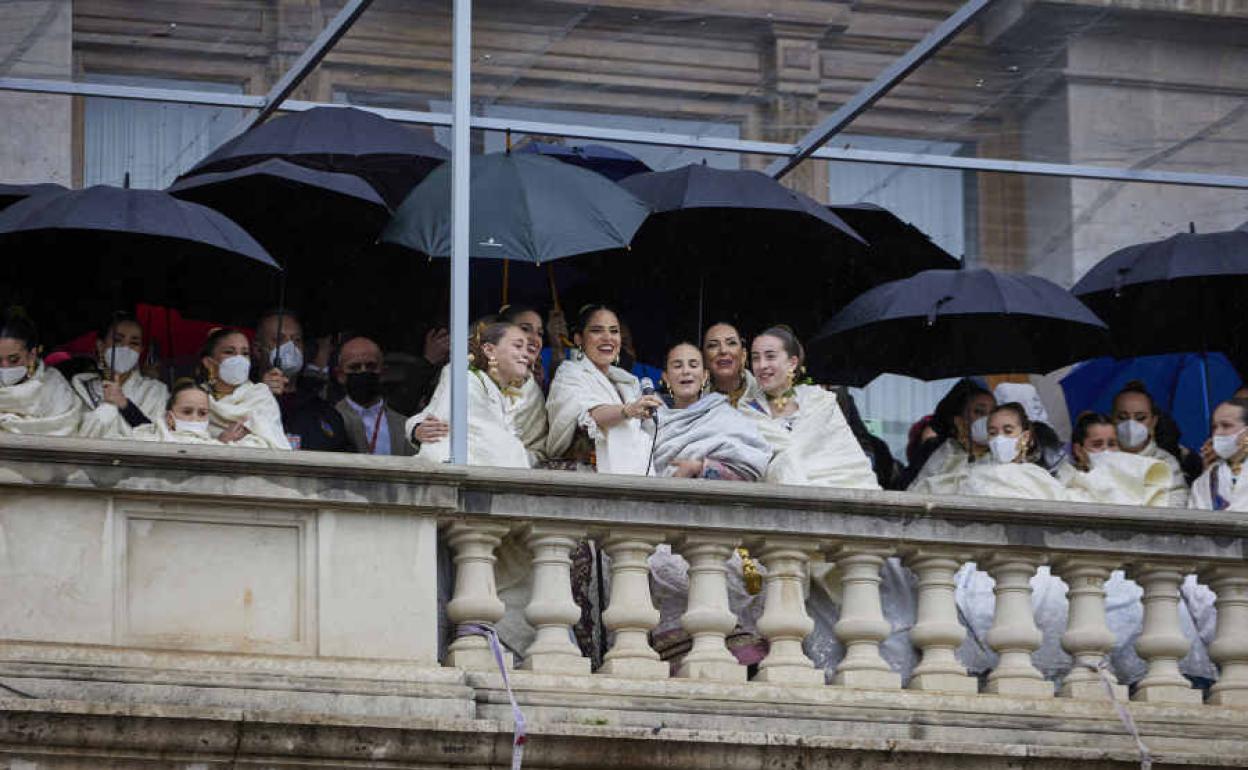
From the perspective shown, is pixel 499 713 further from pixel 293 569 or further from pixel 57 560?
pixel 57 560

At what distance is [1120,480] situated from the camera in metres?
15.7

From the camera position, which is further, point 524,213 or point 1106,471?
point 1106,471

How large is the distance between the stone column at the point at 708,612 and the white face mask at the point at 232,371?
2.11 metres

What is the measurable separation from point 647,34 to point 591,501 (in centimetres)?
476

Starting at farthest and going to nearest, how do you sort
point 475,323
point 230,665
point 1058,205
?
point 1058,205
point 475,323
point 230,665

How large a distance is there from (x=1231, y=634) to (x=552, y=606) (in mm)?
2970

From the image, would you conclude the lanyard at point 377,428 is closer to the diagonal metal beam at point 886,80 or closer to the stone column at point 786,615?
the stone column at point 786,615

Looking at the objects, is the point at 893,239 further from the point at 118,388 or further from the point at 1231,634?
the point at 118,388

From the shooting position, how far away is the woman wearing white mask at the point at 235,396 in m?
14.5

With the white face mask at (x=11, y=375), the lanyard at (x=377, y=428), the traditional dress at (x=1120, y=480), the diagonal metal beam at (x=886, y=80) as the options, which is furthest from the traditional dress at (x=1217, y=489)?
the white face mask at (x=11, y=375)

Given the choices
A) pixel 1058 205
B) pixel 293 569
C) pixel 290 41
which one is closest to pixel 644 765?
pixel 293 569

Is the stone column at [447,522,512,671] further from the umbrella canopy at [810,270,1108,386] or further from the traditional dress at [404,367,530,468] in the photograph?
the umbrella canopy at [810,270,1108,386]

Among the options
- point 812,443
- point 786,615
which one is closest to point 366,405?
point 812,443

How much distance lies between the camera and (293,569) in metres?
13.4
